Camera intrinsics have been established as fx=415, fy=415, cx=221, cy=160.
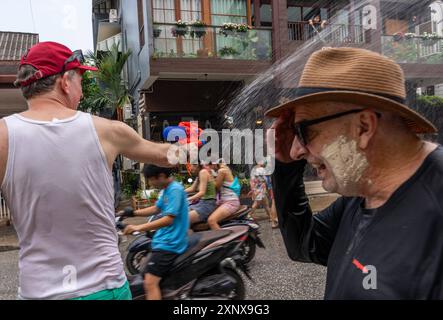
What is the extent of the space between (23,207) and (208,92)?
1230cm

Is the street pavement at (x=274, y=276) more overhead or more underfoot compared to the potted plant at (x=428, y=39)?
more underfoot

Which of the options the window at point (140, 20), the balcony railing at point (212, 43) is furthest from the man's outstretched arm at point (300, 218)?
the window at point (140, 20)

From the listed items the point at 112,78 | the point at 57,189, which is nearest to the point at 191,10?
the point at 112,78

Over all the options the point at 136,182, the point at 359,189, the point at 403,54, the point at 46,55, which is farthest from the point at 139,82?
the point at 359,189

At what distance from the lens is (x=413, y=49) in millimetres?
5289

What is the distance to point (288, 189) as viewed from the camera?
1583 mm

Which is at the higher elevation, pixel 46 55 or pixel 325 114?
pixel 46 55

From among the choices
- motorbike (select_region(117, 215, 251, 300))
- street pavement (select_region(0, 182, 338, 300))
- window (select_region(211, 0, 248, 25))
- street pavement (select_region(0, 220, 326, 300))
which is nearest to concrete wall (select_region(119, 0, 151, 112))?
window (select_region(211, 0, 248, 25))

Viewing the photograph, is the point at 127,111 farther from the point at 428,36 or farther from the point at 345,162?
the point at 345,162

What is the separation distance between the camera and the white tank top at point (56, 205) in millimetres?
1681

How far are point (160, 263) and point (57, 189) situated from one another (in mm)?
2149

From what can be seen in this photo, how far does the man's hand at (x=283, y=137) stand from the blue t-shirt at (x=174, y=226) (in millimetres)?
2346

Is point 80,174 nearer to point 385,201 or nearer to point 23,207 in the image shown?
point 23,207

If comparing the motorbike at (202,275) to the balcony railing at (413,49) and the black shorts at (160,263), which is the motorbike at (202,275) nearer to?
the black shorts at (160,263)
